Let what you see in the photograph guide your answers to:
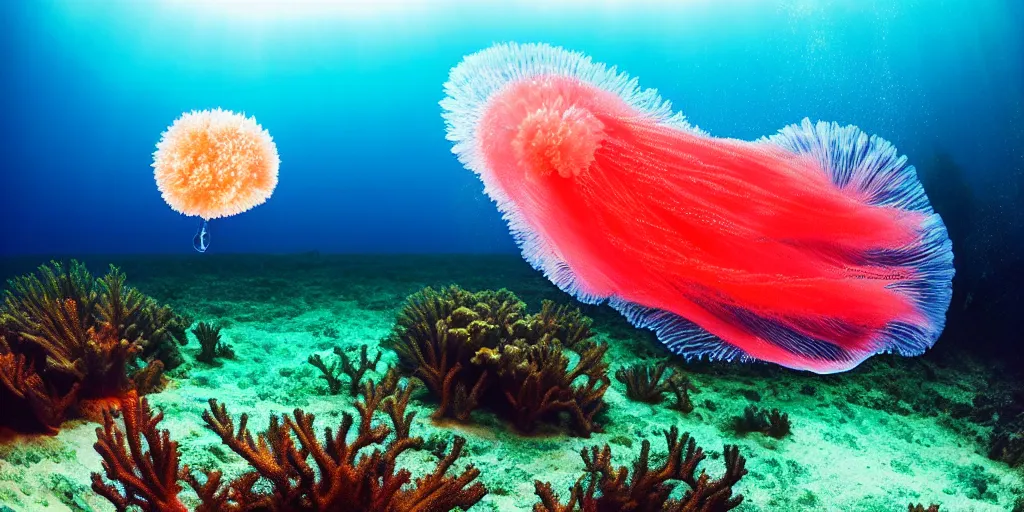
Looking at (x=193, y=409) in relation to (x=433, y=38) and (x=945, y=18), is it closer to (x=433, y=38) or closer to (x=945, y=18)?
(x=433, y=38)

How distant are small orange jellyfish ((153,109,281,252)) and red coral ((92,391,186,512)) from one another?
2.37 metres

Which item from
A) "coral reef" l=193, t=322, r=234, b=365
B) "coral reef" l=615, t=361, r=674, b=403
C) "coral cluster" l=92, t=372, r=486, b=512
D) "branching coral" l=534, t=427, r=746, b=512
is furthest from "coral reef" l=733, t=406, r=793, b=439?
"coral reef" l=193, t=322, r=234, b=365

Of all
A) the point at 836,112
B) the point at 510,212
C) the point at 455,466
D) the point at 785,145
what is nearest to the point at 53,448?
the point at 455,466

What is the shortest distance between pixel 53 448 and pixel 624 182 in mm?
3683

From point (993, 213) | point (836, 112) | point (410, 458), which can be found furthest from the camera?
point (836, 112)

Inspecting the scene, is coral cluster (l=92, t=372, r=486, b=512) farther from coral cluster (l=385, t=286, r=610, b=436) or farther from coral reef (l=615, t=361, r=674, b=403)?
coral reef (l=615, t=361, r=674, b=403)

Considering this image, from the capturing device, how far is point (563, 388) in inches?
160

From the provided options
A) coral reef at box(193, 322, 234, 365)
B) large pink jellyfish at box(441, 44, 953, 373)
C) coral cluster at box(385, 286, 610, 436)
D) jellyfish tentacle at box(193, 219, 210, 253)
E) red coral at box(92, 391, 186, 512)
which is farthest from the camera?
coral reef at box(193, 322, 234, 365)

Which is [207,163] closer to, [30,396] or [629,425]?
[30,396]

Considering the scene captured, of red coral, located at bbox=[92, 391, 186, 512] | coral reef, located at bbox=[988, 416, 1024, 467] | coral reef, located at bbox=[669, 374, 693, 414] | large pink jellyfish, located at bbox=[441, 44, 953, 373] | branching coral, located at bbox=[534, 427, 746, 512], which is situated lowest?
red coral, located at bbox=[92, 391, 186, 512]

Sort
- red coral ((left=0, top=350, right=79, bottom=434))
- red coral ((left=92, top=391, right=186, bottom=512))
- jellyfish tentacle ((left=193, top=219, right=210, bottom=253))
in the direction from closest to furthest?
red coral ((left=92, top=391, right=186, bottom=512))
red coral ((left=0, top=350, right=79, bottom=434))
jellyfish tentacle ((left=193, top=219, right=210, bottom=253))

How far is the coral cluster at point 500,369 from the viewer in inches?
155

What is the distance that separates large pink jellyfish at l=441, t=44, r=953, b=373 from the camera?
2414 millimetres

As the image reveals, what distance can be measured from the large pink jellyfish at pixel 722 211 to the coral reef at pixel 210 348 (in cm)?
379
